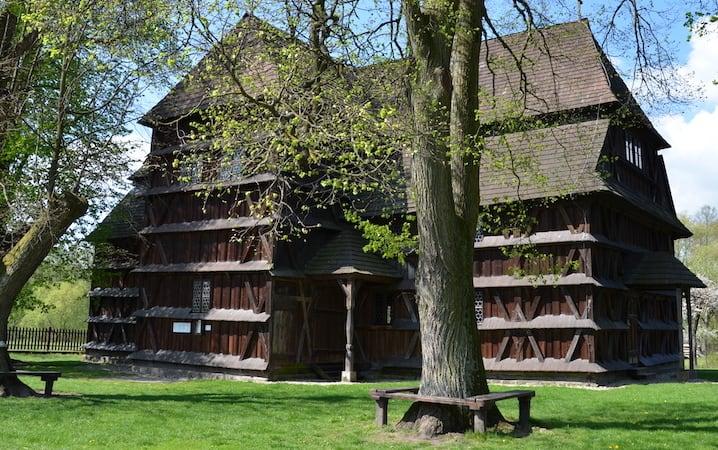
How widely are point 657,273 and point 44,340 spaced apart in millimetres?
27076

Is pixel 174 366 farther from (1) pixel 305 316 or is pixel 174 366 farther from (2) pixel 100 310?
(2) pixel 100 310

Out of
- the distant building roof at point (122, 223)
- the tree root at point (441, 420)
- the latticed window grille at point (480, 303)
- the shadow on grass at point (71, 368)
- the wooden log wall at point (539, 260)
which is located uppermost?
the distant building roof at point (122, 223)

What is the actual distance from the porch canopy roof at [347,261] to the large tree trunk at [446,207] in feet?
31.2

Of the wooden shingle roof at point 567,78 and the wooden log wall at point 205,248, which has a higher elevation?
the wooden shingle roof at point 567,78

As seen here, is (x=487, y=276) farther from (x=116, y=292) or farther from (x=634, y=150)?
(x=116, y=292)

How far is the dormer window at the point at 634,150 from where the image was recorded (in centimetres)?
2200

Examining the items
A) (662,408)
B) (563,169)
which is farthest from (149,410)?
(563,169)

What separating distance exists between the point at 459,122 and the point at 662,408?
22.4ft

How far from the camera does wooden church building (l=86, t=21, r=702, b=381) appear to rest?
18.9m

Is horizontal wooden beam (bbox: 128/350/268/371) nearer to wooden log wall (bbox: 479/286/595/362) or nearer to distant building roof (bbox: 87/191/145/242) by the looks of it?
distant building roof (bbox: 87/191/145/242)

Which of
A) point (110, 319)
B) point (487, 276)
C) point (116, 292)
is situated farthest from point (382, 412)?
point (110, 319)

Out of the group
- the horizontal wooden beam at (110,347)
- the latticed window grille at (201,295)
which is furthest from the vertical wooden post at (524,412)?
the horizontal wooden beam at (110,347)

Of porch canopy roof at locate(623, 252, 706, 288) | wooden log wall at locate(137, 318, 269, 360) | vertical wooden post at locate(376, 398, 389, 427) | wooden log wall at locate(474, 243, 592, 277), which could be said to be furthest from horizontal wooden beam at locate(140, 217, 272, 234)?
porch canopy roof at locate(623, 252, 706, 288)

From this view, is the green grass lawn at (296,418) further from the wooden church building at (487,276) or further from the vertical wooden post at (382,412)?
the wooden church building at (487,276)
